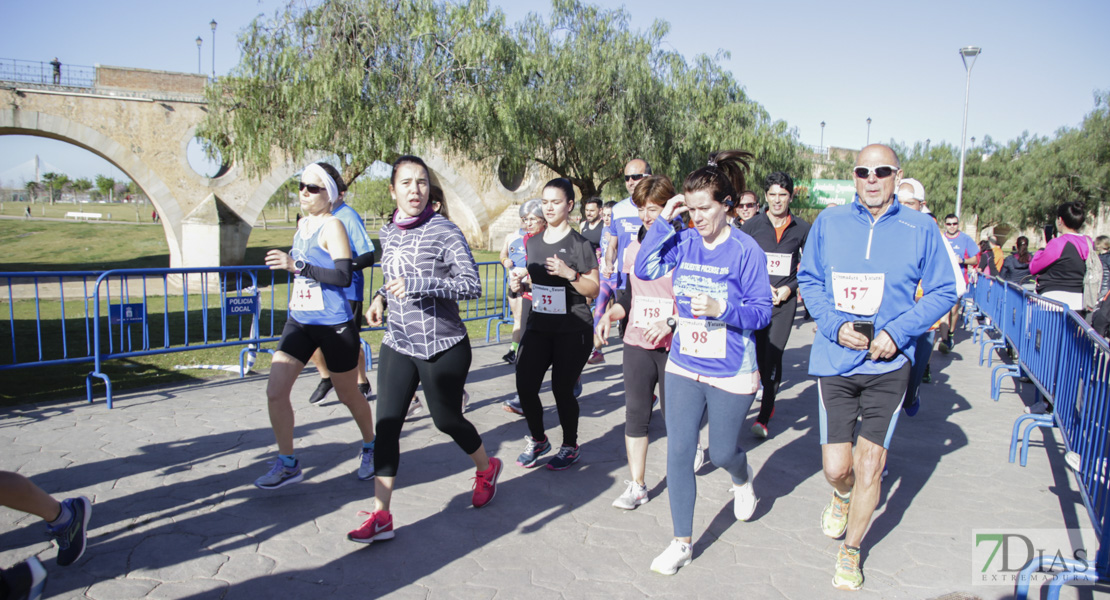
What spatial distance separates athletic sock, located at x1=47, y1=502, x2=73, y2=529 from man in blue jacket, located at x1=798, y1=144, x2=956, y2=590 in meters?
3.54

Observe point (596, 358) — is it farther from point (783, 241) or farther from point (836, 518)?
point (836, 518)

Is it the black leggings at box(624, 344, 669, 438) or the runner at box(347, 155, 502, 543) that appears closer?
the runner at box(347, 155, 502, 543)

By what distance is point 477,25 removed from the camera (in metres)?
13.9

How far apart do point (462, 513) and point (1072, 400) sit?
417 centimetres

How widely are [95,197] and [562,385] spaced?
394 feet

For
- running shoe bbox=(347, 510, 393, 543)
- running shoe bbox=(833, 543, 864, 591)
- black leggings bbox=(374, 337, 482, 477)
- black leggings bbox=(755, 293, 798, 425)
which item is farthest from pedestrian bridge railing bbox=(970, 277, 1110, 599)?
running shoe bbox=(347, 510, 393, 543)

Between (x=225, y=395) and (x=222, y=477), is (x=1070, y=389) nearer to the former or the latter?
(x=222, y=477)

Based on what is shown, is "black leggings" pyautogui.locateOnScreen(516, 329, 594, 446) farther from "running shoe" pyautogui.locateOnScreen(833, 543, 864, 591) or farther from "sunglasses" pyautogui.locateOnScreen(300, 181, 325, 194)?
"running shoe" pyautogui.locateOnScreen(833, 543, 864, 591)

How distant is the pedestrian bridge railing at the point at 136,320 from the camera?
6.51m

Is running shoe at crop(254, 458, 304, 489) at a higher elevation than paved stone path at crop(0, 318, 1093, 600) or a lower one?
higher

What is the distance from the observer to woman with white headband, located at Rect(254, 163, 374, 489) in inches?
157

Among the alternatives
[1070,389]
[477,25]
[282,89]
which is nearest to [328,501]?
[1070,389]

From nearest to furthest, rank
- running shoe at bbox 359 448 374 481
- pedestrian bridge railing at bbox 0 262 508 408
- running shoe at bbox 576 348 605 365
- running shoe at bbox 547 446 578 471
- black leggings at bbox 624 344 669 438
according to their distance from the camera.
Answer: black leggings at bbox 624 344 669 438 → running shoe at bbox 359 448 374 481 → running shoe at bbox 547 446 578 471 → pedestrian bridge railing at bbox 0 262 508 408 → running shoe at bbox 576 348 605 365

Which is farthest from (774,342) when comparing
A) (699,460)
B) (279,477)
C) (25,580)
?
(25,580)
